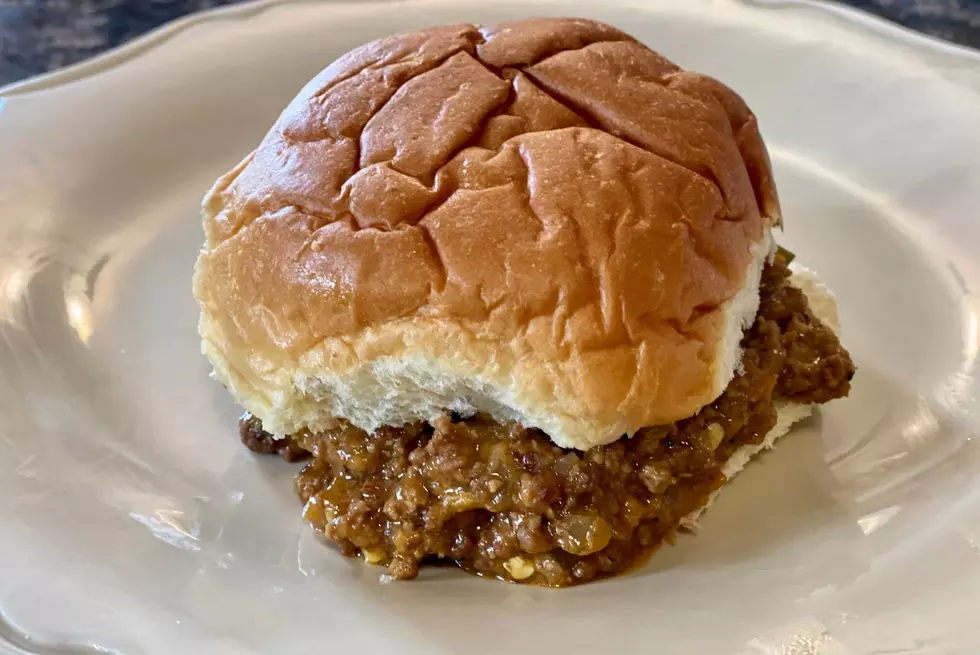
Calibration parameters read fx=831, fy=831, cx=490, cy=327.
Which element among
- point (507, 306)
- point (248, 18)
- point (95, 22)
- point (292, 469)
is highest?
point (507, 306)

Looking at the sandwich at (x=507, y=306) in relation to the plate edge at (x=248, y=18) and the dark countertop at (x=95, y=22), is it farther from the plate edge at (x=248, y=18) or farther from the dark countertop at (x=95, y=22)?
the dark countertop at (x=95, y=22)

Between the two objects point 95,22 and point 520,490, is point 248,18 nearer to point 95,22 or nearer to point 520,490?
point 95,22

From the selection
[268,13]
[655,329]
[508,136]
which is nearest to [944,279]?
[655,329]

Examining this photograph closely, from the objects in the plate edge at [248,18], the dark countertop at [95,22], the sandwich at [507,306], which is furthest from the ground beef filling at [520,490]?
the dark countertop at [95,22]

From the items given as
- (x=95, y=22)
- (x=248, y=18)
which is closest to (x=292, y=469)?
(x=248, y=18)

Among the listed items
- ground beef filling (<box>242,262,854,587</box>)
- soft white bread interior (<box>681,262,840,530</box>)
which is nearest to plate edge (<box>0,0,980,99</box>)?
soft white bread interior (<box>681,262,840,530</box>)

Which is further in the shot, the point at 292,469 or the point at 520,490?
the point at 292,469
